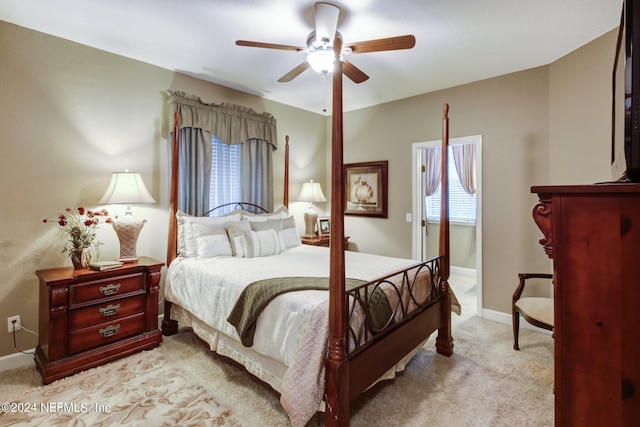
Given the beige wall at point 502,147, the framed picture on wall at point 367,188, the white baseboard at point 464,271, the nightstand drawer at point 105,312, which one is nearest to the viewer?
the nightstand drawer at point 105,312

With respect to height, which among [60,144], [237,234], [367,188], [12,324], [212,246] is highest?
[60,144]

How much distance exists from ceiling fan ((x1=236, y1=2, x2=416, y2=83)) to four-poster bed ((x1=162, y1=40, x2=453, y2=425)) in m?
0.53

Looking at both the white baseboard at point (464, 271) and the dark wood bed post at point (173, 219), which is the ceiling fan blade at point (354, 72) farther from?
the white baseboard at point (464, 271)

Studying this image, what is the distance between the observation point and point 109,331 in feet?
8.38

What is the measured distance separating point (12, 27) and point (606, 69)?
4775 millimetres

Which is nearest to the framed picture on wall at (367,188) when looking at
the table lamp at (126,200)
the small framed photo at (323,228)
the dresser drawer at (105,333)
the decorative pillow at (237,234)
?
the small framed photo at (323,228)

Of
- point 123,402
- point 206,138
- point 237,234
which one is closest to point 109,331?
point 123,402

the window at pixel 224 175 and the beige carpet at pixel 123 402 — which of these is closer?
the beige carpet at pixel 123 402

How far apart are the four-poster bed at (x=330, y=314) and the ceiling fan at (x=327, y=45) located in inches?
21.0

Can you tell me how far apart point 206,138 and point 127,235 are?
4.49 feet

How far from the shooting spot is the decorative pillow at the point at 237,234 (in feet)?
10.1

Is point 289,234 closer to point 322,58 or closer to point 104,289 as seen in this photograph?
point 104,289

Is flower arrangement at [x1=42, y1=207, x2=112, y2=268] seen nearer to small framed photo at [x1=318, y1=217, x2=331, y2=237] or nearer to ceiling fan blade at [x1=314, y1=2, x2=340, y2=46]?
ceiling fan blade at [x1=314, y1=2, x2=340, y2=46]

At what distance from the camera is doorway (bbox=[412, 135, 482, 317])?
11.8 ft
